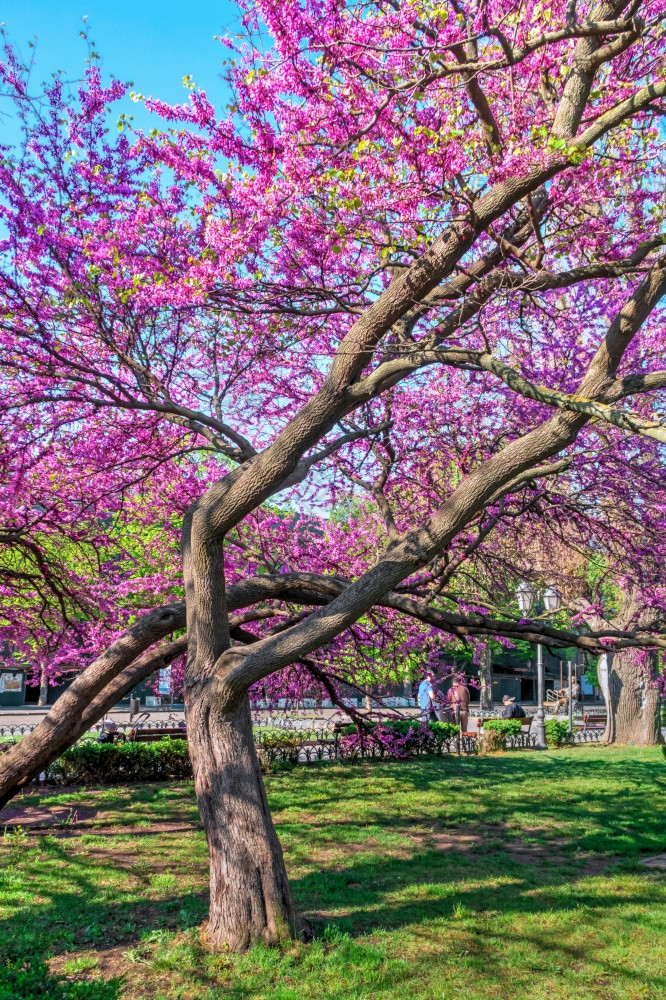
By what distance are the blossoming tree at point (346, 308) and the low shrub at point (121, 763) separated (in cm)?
479

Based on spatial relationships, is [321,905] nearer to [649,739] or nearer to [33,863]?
[33,863]

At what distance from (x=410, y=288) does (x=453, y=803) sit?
8897 mm

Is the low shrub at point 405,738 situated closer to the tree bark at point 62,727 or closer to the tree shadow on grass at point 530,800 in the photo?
the tree shadow on grass at point 530,800

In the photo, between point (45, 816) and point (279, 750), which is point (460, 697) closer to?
point (279, 750)

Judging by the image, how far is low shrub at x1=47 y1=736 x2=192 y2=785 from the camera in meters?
13.5

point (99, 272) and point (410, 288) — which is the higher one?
point (99, 272)

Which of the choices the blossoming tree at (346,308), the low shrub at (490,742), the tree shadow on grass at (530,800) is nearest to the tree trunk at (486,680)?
the low shrub at (490,742)

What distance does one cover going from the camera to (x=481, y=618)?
755 centimetres

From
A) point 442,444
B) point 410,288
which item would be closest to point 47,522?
point 442,444

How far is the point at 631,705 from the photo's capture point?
2183 centimetres

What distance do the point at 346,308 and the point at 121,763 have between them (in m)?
10.2

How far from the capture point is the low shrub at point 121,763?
13516mm

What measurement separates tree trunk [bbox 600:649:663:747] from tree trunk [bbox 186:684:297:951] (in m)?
17.2

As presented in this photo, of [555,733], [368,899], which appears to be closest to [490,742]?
[555,733]
